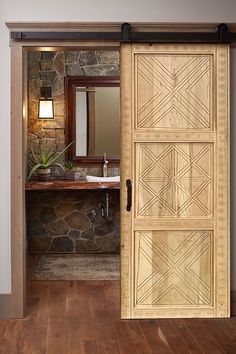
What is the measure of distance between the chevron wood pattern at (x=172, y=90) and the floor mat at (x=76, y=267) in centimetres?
209

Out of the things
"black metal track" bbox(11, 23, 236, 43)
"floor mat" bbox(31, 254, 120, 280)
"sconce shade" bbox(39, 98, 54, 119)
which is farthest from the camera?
"sconce shade" bbox(39, 98, 54, 119)

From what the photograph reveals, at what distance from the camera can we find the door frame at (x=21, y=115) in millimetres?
4195

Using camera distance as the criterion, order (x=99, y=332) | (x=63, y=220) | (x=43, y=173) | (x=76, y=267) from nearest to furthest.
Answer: (x=99, y=332) → (x=76, y=267) → (x=43, y=173) → (x=63, y=220)

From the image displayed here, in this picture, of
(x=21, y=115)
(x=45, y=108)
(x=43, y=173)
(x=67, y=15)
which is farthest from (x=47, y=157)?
(x=67, y=15)

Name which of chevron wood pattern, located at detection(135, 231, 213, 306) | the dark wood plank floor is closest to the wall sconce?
the dark wood plank floor

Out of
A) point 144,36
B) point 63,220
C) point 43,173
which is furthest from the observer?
point 63,220

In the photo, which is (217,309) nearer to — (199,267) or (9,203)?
(199,267)

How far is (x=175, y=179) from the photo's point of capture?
4258 mm

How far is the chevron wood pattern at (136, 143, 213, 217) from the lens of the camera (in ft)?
13.9

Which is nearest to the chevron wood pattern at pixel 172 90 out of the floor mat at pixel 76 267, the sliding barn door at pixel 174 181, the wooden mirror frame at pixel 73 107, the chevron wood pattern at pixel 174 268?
the sliding barn door at pixel 174 181

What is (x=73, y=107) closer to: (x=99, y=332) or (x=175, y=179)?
(x=175, y=179)

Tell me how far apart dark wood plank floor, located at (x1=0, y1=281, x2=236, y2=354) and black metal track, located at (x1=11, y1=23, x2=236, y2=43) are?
Answer: 2.13 metres

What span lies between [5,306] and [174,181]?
1619 millimetres

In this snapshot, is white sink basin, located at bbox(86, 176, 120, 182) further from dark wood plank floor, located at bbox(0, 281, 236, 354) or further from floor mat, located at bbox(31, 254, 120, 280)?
dark wood plank floor, located at bbox(0, 281, 236, 354)
